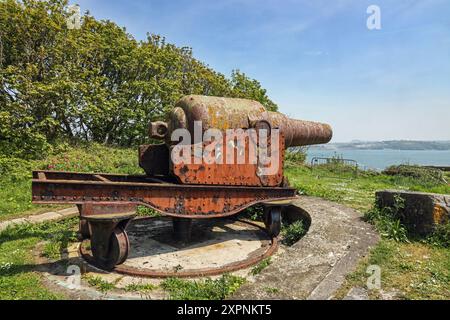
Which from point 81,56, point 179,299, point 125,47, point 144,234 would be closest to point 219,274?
point 179,299

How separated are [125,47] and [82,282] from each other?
12.9 m

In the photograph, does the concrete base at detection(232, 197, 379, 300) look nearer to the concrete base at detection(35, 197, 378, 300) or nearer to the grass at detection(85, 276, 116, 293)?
the concrete base at detection(35, 197, 378, 300)

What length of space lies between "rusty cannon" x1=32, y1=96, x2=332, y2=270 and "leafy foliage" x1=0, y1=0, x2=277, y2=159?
24.2ft

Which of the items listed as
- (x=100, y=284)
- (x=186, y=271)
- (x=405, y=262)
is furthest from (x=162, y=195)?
(x=405, y=262)

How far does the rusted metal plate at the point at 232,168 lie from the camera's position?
A: 4.66 meters

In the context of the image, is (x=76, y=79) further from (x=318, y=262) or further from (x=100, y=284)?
(x=318, y=262)

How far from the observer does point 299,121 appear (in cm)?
636

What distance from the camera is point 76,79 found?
12.3 m

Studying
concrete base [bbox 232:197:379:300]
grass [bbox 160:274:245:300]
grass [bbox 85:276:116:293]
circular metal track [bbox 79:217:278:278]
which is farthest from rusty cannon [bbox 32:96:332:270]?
concrete base [bbox 232:197:379:300]

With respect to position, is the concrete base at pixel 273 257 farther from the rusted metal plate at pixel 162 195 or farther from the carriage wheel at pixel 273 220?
the rusted metal plate at pixel 162 195

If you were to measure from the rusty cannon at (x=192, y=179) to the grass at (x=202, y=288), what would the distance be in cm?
81

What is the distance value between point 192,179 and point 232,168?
2.22ft
